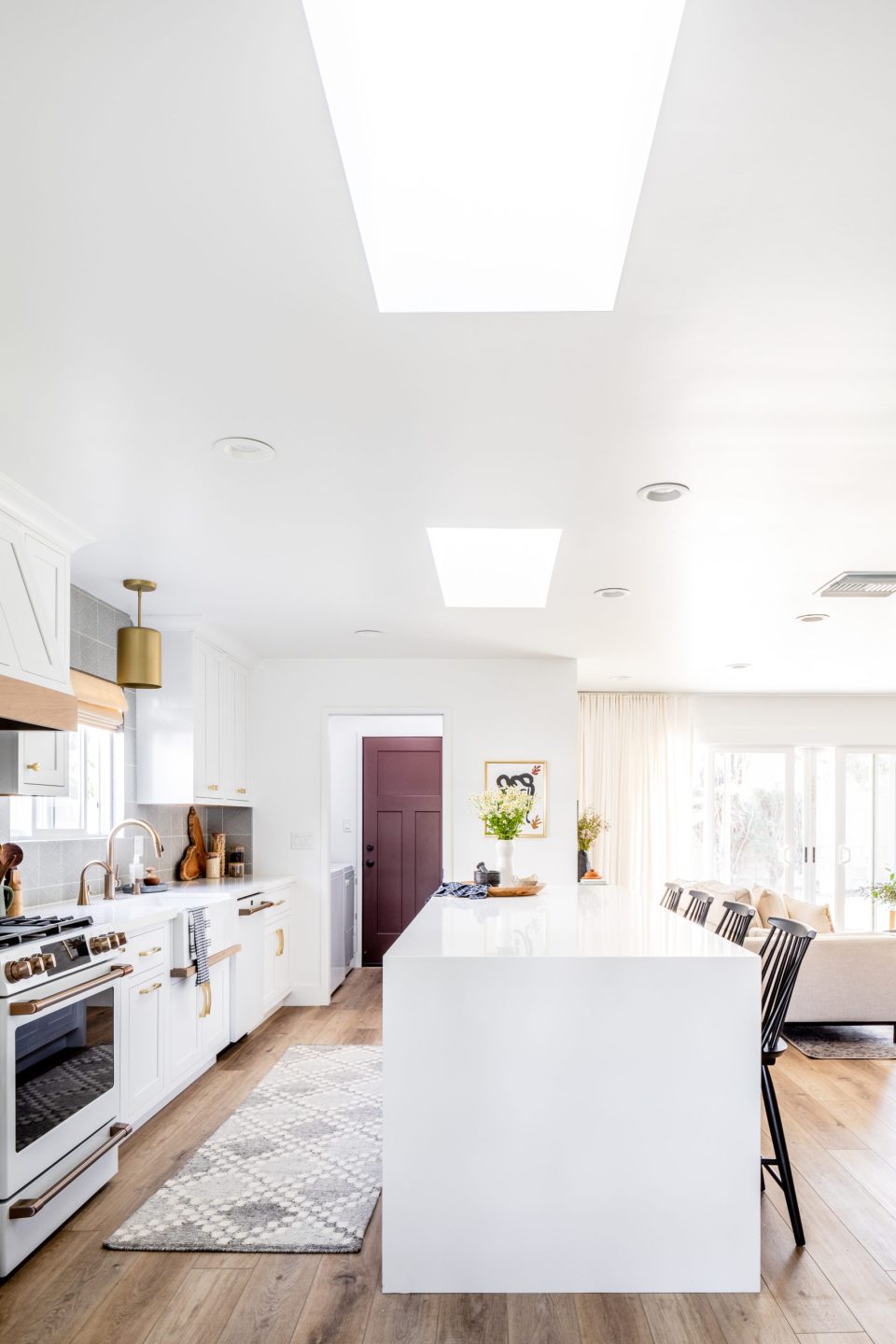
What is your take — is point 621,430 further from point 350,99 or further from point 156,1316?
point 156,1316

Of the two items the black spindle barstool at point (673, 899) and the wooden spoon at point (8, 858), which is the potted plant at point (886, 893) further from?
the wooden spoon at point (8, 858)

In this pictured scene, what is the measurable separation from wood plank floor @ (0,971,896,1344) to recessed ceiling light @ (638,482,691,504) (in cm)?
237

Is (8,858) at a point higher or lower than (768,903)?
higher

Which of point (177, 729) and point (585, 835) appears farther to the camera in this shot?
point (585, 835)

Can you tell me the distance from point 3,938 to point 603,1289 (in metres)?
2.05

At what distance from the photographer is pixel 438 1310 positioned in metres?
2.61

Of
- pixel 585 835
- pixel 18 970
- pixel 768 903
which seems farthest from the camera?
pixel 585 835

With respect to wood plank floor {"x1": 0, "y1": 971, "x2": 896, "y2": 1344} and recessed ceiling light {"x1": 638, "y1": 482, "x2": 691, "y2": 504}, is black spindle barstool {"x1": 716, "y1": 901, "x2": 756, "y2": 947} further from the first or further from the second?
recessed ceiling light {"x1": 638, "y1": 482, "x2": 691, "y2": 504}

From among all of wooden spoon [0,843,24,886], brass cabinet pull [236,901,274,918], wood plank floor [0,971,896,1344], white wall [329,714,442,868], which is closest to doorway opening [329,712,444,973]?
white wall [329,714,442,868]

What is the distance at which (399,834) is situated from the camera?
28.1ft

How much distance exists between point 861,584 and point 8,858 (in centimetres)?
380

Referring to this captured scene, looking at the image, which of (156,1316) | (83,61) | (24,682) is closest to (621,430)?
(83,61)

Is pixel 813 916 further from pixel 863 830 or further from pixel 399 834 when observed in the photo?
pixel 399 834

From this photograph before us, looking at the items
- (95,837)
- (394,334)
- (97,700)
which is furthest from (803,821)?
(394,334)
